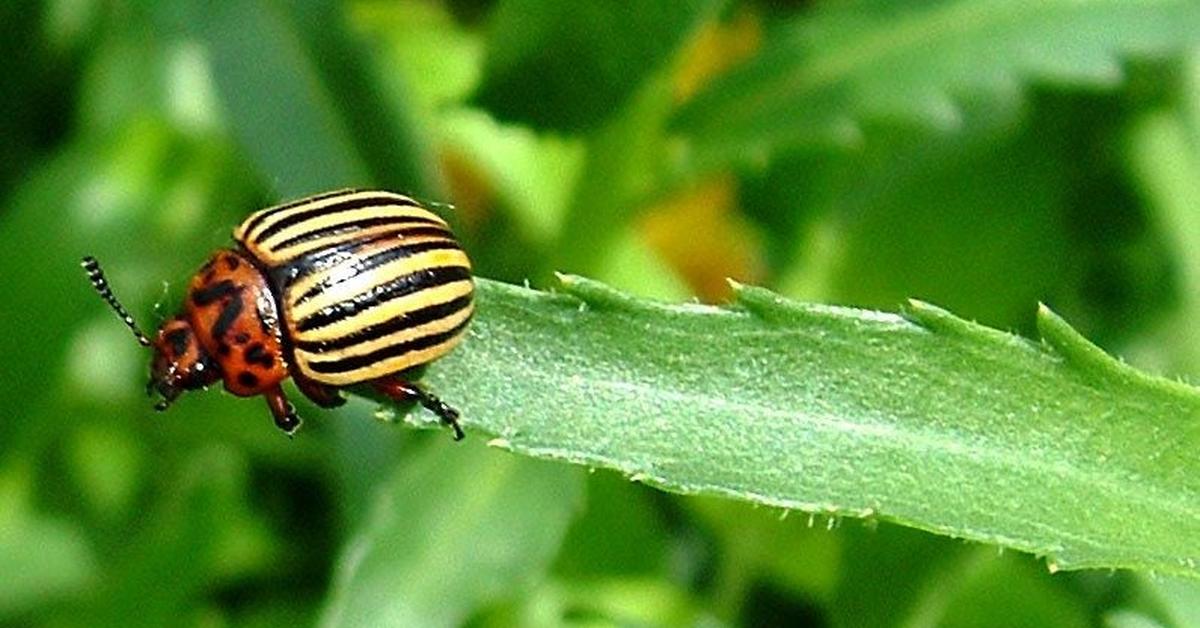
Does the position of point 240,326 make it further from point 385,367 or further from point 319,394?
point 385,367

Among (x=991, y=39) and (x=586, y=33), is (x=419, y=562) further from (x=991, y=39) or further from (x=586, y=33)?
(x=991, y=39)

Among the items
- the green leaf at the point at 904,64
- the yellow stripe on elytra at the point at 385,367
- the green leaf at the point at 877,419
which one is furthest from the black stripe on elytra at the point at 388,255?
the green leaf at the point at 904,64

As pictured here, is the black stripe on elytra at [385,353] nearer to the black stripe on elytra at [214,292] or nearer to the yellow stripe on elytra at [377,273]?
the yellow stripe on elytra at [377,273]

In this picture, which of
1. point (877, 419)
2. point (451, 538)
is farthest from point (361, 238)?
point (877, 419)

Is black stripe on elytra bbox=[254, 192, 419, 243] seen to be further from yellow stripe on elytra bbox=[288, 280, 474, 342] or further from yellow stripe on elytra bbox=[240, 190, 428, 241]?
yellow stripe on elytra bbox=[288, 280, 474, 342]

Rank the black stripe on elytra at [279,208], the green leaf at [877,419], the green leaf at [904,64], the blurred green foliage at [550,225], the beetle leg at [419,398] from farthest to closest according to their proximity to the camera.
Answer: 1. the green leaf at [904,64]
2. the blurred green foliage at [550,225]
3. the black stripe on elytra at [279,208]
4. the beetle leg at [419,398]
5. the green leaf at [877,419]

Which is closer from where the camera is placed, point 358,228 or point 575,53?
point 358,228

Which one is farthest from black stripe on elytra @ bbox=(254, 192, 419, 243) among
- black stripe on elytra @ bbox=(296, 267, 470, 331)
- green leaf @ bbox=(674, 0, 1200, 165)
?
green leaf @ bbox=(674, 0, 1200, 165)
